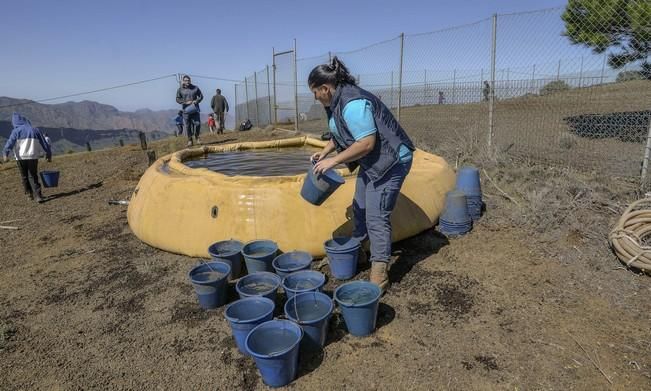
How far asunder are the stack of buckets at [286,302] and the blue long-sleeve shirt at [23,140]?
5.16m

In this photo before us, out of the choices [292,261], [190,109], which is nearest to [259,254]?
[292,261]

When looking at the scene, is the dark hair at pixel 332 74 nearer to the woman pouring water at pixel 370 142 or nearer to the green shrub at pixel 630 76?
the woman pouring water at pixel 370 142

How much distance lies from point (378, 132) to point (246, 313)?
1.60 m

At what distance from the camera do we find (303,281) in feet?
10.1

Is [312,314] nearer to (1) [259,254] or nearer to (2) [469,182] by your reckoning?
(1) [259,254]

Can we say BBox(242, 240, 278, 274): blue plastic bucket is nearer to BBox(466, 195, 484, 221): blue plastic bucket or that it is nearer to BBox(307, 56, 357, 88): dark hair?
BBox(307, 56, 357, 88): dark hair

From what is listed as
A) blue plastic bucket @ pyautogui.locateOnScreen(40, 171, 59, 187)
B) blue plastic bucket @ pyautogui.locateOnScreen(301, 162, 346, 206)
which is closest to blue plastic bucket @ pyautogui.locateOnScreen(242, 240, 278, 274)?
blue plastic bucket @ pyautogui.locateOnScreen(301, 162, 346, 206)

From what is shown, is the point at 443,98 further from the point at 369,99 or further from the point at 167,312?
the point at 167,312

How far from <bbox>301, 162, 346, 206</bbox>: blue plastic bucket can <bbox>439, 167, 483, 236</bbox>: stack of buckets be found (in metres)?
1.71

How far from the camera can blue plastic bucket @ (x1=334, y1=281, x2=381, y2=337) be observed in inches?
104

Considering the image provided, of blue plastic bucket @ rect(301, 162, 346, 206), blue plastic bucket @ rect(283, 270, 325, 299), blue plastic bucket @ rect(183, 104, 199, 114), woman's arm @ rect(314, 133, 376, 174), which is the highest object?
blue plastic bucket @ rect(183, 104, 199, 114)

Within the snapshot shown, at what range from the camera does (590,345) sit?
2553 mm

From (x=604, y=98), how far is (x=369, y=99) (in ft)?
36.0

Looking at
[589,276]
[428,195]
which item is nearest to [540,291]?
[589,276]
